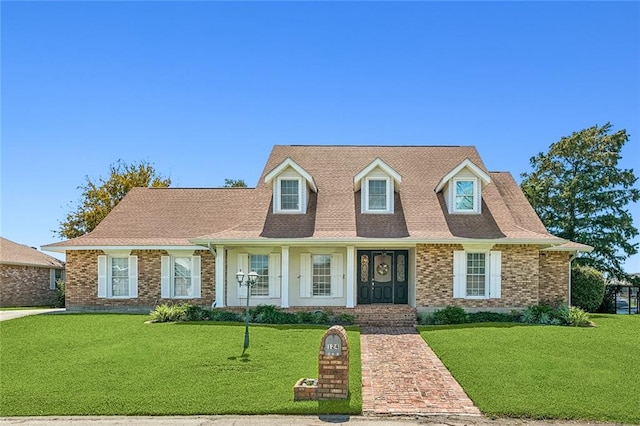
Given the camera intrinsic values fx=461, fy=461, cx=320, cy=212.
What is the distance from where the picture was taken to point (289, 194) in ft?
64.0

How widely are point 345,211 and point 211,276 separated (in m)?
6.22

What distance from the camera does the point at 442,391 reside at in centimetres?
923

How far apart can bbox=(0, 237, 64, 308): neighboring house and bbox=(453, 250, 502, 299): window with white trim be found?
948 inches

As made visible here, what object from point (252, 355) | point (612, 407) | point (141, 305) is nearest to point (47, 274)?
point (141, 305)

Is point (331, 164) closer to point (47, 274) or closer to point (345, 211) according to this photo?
point (345, 211)

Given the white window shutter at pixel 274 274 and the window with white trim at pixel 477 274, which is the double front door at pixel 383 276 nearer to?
the window with white trim at pixel 477 274

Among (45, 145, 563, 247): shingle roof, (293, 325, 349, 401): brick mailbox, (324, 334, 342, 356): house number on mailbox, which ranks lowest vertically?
(293, 325, 349, 401): brick mailbox

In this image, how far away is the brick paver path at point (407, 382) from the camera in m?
8.36

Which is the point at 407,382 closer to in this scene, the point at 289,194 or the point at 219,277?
the point at 219,277

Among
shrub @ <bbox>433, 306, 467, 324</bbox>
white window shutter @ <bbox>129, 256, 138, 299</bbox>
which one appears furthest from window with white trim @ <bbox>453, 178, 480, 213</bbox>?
white window shutter @ <bbox>129, 256, 138, 299</bbox>

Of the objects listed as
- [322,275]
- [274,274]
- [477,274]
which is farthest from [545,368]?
[274,274]

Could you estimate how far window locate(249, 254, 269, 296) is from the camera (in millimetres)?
18641

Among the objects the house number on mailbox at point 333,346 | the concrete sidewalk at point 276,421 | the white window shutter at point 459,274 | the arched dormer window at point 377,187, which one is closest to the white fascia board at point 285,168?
the arched dormer window at point 377,187

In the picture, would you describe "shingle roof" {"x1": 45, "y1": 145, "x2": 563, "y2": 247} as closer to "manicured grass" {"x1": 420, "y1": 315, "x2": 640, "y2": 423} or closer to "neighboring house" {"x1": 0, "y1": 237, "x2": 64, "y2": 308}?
"manicured grass" {"x1": 420, "y1": 315, "x2": 640, "y2": 423}
